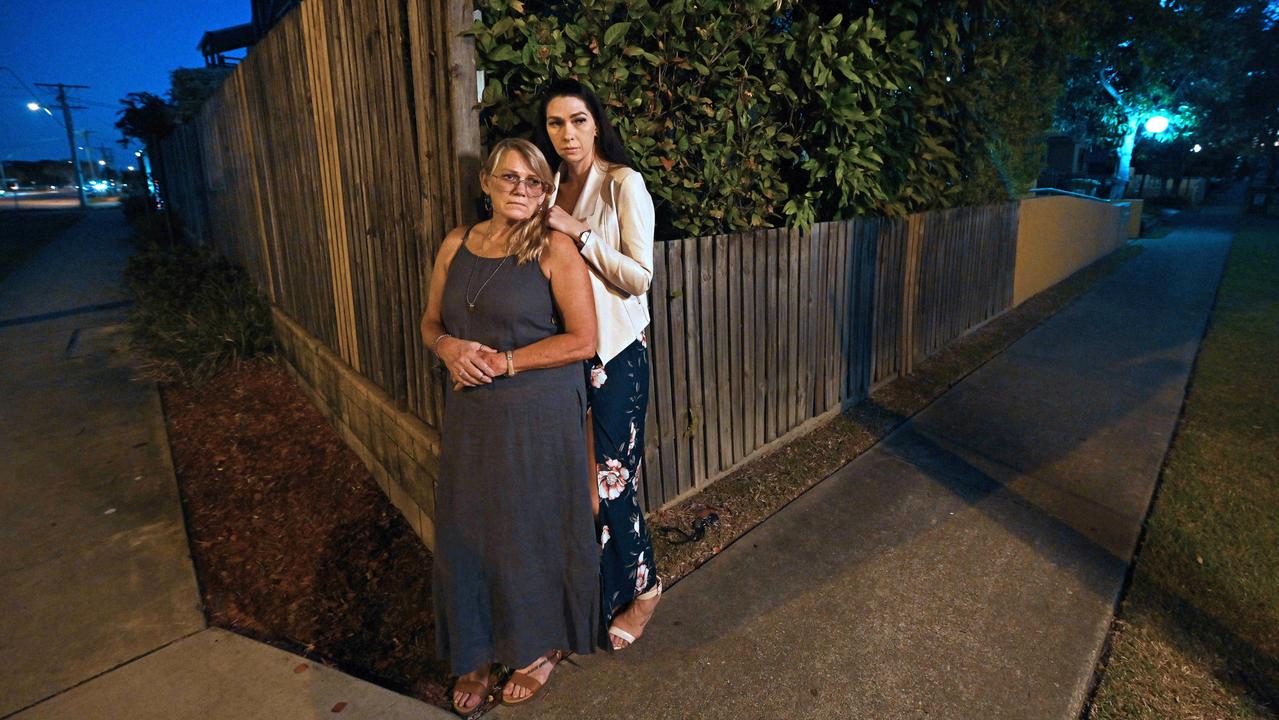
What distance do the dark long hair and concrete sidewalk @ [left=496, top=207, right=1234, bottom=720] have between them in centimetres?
182

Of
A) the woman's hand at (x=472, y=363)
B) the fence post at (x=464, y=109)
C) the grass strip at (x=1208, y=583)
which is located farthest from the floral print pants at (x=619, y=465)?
the grass strip at (x=1208, y=583)

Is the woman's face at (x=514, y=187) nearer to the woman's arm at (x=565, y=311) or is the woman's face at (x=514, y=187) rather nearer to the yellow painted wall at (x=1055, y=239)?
the woman's arm at (x=565, y=311)

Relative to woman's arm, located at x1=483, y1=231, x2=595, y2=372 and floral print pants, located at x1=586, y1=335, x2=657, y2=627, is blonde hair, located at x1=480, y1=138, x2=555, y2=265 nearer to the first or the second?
woman's arm, located at x1=483, y1=231, x2=595, y2=372

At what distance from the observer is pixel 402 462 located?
3518 mm

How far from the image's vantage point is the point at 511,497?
2.28 meters

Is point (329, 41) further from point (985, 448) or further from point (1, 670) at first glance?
point (985, 448)

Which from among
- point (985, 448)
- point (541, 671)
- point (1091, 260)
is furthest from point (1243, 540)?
point (1091, 260)

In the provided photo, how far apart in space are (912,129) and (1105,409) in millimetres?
2561

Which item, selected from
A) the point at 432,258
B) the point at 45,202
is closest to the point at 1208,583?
the point at 432,258

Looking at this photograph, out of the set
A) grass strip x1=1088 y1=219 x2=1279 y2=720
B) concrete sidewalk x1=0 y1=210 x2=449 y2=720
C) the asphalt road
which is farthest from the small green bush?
the asphalt road

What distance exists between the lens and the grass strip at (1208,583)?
8.04 feet

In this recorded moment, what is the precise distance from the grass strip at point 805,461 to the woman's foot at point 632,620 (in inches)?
15.6

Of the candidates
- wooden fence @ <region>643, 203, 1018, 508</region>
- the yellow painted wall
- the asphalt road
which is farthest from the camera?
the asphalt road

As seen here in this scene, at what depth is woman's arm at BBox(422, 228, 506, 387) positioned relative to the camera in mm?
2174
